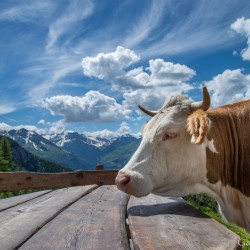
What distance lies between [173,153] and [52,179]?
378 centimetres

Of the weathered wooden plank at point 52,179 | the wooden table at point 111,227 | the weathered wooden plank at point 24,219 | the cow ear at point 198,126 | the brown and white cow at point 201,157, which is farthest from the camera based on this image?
the weathered wooden plank at point 52,179

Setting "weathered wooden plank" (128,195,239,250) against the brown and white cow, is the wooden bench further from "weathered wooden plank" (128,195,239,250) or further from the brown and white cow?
the brown and white cow

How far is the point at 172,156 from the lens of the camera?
4.45 meters

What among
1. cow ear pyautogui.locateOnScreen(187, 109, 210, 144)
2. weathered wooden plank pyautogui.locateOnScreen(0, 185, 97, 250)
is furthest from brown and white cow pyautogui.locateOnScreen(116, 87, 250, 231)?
weathered wooden plank pyautogui.locateOnScreen(0, 185, 97, 250)

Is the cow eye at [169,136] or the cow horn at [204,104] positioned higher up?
the cow horn at [204,104]

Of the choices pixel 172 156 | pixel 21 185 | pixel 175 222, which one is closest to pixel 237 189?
pixel 172 156

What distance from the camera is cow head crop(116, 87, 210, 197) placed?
14.0 ft

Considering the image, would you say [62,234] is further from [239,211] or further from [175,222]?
[239,211]

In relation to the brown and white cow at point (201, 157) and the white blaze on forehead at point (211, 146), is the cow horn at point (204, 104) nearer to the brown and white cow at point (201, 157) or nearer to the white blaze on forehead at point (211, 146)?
the brown and white cow at point (201, 157)

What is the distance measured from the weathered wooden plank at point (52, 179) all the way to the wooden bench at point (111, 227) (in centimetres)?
243

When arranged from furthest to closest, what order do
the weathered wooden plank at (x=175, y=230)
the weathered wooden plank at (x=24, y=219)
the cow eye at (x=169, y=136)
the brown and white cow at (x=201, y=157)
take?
the cow eye at (x=169, y=136)
the brown and white cow at (x=201, y=157)
the weathered wooden plank at (x=24, y=219)
the weathered wooden plank at (x=175, y=230)

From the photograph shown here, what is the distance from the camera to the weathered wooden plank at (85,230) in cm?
255

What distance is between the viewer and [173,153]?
4.45 metres

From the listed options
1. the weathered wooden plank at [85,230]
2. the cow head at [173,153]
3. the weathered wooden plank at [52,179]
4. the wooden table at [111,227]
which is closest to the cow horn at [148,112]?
the cow head at [173,153]
